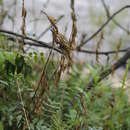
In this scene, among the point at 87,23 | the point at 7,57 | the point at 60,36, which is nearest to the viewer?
the point at 60,36

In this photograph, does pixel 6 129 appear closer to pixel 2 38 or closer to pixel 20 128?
pixel 20 128

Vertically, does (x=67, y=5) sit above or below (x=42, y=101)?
above

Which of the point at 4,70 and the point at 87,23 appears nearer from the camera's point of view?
the point at 4,70

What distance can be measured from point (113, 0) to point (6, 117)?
10.8 ft

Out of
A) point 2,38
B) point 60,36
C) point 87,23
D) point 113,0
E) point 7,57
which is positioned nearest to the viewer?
point 60,36

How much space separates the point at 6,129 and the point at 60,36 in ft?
1.94

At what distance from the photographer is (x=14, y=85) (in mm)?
1646

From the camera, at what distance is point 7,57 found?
1.55m

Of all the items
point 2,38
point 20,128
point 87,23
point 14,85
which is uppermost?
point 87,23

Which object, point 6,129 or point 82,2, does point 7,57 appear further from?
point 82,2

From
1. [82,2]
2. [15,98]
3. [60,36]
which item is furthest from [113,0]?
[60,36]

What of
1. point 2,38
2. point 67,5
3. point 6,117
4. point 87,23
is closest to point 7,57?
point 2,38

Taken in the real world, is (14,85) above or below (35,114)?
above

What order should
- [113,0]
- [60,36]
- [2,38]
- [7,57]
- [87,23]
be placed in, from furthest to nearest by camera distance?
[113,0] < [87,23] < [2,38] < [7,57] < [60,36]
